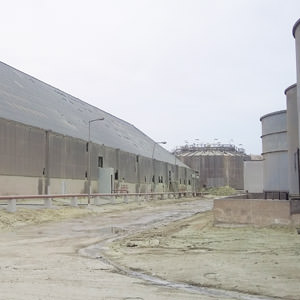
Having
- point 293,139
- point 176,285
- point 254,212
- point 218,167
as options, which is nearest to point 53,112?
point 293,139

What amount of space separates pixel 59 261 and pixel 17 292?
4264mm

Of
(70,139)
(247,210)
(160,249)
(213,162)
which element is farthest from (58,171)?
(213,162)

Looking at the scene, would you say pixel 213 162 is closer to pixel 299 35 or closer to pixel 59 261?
pixel 299 35

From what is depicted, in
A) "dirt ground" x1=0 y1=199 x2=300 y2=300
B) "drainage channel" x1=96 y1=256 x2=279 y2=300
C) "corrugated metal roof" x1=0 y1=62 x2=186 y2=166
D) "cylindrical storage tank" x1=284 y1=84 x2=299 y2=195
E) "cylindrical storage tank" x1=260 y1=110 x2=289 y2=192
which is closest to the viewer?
"drainage channel" x1=96 y1=256 x2=279 y2=300

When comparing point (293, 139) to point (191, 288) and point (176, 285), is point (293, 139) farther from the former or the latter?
point (191, 288)

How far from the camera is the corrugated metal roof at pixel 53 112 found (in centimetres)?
4612

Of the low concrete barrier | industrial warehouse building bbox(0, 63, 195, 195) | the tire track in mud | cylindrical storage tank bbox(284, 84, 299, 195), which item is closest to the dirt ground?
the tire track in mud

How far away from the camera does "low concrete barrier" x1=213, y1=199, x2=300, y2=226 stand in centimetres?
1828

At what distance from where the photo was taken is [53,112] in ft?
182

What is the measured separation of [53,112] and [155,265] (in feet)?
150

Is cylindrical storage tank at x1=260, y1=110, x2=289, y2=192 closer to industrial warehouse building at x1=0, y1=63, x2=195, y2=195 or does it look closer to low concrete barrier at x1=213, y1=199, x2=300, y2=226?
low concrete barrier at x1=213, y1=199, x2=300, y2=226

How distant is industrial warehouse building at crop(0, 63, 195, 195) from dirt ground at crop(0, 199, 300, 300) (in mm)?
21422

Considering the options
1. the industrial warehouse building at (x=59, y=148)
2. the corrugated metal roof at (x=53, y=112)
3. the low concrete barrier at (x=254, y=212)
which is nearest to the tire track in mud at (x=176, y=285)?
the low concrete barrier at (x=254, y=212)

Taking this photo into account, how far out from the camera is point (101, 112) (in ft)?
261
